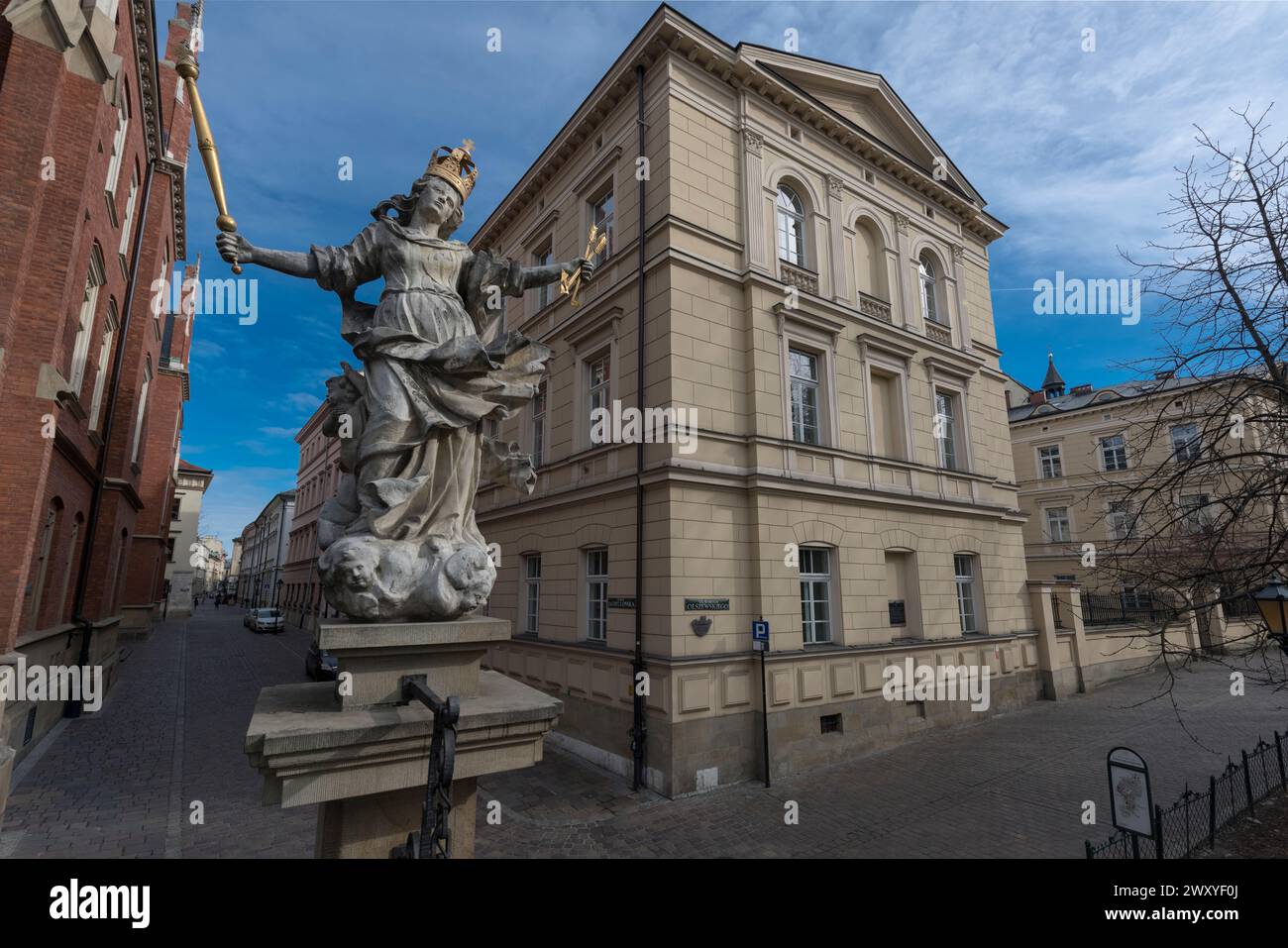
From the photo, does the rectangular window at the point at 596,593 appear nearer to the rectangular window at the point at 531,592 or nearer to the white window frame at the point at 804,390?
the rectangular window at the point at 531,592

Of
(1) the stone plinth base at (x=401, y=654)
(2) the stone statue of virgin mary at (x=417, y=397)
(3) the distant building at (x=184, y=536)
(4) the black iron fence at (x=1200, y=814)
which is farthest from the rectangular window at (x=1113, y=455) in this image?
(3) the distant building at (x=184, y=536)

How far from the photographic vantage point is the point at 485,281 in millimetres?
3648

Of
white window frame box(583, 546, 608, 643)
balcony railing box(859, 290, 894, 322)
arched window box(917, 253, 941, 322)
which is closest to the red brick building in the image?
white window frame box(583, 546, 608, 643)

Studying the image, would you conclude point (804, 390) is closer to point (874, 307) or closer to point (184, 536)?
point (874, 307)

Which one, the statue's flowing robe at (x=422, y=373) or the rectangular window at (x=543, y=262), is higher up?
the rectangular window at (x=543, y=262)

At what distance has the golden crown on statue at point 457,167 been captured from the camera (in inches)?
143

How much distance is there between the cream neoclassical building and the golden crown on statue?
664 centimetres

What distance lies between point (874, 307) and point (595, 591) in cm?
933

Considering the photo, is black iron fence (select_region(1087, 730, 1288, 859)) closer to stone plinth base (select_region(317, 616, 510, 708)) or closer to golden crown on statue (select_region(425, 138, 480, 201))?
stone plinth base (select_region(317, 616, 510, 708))

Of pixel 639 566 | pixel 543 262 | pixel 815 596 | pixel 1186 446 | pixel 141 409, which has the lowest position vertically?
pixel 815 596

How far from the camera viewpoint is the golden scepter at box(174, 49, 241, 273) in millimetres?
2404

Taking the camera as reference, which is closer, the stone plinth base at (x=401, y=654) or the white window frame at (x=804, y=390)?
the stone plinth base at (x=401, y=654)

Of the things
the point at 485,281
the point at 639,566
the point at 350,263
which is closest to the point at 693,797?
the point at 639,566

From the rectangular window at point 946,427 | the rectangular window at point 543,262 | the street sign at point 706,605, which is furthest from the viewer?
the rectangular window at point 543,262
